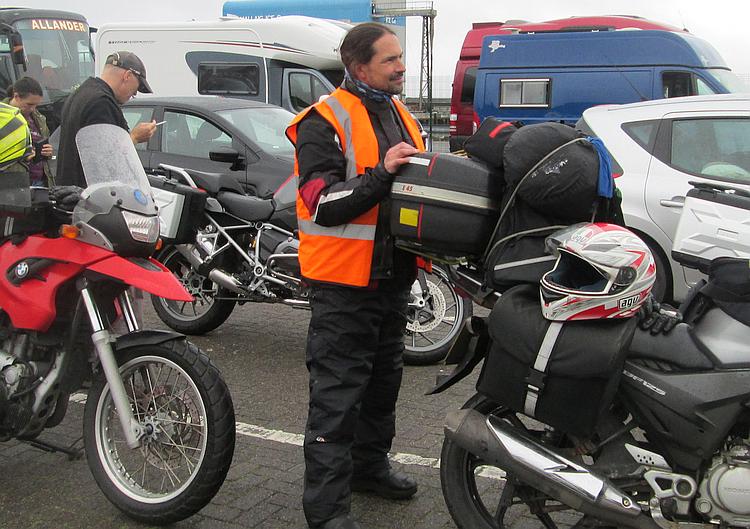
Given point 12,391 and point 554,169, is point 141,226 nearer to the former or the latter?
point 12,391

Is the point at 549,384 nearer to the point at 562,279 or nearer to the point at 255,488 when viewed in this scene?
the point at 562,279

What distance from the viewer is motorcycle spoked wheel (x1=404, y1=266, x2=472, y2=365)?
569 cm

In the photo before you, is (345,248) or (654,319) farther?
(345,248)

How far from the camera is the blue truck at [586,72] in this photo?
36.7 ft

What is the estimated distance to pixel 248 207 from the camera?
6.04m

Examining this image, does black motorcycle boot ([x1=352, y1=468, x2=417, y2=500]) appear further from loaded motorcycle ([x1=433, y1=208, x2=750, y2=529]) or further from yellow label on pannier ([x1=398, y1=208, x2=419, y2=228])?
yellow label on pannier ([x1=398, y1=208, x2=419, y2=228])

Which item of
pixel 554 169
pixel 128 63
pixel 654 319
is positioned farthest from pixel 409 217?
pixel 128 63

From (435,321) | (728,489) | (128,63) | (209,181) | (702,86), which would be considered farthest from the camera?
(702,86)

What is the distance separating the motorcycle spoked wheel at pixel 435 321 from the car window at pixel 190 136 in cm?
350

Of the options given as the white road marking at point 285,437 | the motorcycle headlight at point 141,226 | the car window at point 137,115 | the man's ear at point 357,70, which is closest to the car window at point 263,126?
the car window at point 137,115

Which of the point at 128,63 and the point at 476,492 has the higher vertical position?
the point at 128,63

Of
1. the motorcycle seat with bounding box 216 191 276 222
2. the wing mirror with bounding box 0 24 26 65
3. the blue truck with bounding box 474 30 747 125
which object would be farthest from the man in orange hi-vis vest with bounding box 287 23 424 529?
the wing mirror with bounding box 0 24 26 65

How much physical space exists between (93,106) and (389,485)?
7.69 feet

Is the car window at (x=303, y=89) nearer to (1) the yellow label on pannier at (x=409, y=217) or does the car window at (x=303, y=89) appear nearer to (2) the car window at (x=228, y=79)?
(2) the car window at (x=228, y=79)
